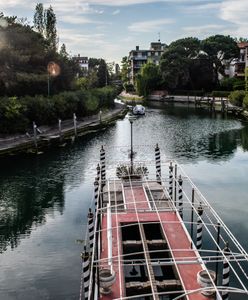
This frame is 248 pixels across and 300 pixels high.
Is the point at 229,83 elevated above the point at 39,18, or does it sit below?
below

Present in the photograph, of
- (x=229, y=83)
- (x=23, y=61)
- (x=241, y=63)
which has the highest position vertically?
(x=241, y=63)

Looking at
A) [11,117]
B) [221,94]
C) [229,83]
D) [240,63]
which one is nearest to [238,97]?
[221,94]

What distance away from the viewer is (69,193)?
29.2 meters

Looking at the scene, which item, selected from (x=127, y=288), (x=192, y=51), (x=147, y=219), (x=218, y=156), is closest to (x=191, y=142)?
(x=218, y=156)

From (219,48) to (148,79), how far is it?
19943 mm

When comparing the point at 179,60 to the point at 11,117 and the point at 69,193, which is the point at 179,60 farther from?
the point at 69,193

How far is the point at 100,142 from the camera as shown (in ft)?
160

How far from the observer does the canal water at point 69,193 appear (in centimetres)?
1808

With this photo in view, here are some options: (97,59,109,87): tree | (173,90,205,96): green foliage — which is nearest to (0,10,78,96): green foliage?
(173,90,205,96): green foliage

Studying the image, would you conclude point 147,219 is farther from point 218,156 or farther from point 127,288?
point 218,156

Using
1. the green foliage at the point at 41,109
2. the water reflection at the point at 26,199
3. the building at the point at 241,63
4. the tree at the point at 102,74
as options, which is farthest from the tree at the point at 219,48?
the water reflection at the point at 26,199

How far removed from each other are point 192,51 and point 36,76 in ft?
184

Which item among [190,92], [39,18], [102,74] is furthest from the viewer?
[102,74]

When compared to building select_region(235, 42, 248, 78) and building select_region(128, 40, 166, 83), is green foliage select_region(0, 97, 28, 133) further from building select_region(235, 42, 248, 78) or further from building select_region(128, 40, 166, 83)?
building select_region(128, 40, 166, 83)
